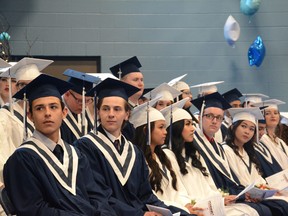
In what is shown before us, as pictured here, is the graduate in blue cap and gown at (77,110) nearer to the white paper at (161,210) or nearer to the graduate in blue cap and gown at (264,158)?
the white paper at (161,210)

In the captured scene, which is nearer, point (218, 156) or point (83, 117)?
point (83, 117)

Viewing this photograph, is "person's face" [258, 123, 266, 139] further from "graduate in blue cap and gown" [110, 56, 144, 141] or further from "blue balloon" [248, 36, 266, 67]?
"blue balloon" [248, 36, 266, 67]

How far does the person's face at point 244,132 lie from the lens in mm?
8188

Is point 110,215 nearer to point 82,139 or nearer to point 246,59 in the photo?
point 82,139

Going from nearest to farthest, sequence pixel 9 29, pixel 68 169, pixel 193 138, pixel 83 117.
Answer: pixel 68 169 → pixel 83 117 → pixel 193 138 → pixel 9 29

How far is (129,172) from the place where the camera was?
5.82 meters

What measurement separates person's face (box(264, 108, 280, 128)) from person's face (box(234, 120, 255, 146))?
134 centimetres

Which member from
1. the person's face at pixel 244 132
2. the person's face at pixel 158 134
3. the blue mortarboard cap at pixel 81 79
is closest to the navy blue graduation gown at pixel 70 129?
the blue mortarboard cap at pixel 81 79

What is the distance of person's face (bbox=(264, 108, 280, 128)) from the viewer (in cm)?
959

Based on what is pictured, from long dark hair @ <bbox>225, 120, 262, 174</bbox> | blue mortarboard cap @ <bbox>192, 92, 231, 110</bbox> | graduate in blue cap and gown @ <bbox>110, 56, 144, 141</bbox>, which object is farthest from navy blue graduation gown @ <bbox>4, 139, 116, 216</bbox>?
long dark hair @ <bbox>225, 120, 262, 174</bbox>

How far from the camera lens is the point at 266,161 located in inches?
353

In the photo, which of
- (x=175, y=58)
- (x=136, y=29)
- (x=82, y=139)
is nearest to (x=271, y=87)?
(x=175, y=58)

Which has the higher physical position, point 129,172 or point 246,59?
point 246,59

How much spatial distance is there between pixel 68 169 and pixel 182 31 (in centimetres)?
682
